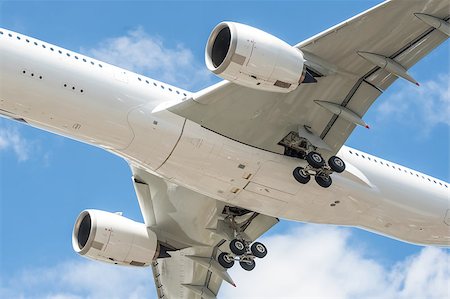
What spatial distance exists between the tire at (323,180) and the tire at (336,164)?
41cm

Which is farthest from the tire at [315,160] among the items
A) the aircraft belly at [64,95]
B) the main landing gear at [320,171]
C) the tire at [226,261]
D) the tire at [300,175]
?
the tire at [226,261]

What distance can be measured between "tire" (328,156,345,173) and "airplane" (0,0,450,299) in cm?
4

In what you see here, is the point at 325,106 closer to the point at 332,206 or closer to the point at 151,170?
the point at 332,206

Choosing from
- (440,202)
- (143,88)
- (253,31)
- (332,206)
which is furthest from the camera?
(440,202)

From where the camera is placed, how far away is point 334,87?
3114cm

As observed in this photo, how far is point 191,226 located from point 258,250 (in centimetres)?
355

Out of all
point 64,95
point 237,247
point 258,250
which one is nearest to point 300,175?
point 258,250

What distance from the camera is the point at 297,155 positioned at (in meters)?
32.0

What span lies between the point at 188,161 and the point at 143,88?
2.73m

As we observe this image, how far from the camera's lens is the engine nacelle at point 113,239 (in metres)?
34.4

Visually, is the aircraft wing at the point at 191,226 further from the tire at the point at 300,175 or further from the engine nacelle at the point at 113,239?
the tire at the point at 300,175

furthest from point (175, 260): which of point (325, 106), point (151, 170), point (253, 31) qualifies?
point (253, 31)

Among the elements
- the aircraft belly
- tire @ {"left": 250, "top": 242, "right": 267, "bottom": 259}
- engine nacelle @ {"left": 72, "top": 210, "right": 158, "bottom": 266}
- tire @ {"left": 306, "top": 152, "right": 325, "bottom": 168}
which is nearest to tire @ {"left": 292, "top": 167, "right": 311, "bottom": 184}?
tire @ {"left": 306, "top": 152, "right": 325, "bottom": 168}

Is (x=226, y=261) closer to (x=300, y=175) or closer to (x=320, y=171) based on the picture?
(x=300, y=175)
